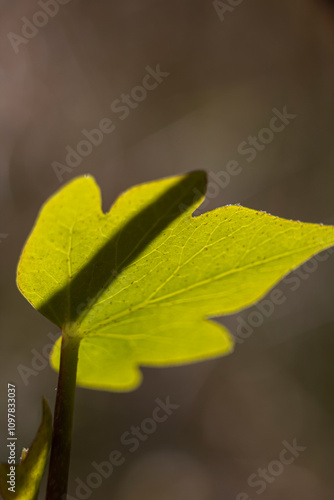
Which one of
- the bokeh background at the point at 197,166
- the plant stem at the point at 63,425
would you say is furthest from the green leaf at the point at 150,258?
the bokeh background at the point at 197,166

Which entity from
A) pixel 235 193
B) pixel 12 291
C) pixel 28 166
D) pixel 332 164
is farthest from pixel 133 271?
pixel 332 164

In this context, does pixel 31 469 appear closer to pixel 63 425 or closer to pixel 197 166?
pixel 63 425

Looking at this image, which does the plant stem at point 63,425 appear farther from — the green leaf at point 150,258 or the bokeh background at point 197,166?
the bokeh background at point 197,166

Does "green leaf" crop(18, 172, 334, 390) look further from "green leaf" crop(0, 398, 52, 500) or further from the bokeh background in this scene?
the bokeh background

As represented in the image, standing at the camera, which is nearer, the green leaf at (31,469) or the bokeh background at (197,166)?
the green leaf at (31,469)

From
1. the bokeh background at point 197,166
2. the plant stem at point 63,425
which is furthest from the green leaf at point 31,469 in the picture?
the bokeh background at point 197,166

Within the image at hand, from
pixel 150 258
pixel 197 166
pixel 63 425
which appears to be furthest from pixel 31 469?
pixel 197 166
